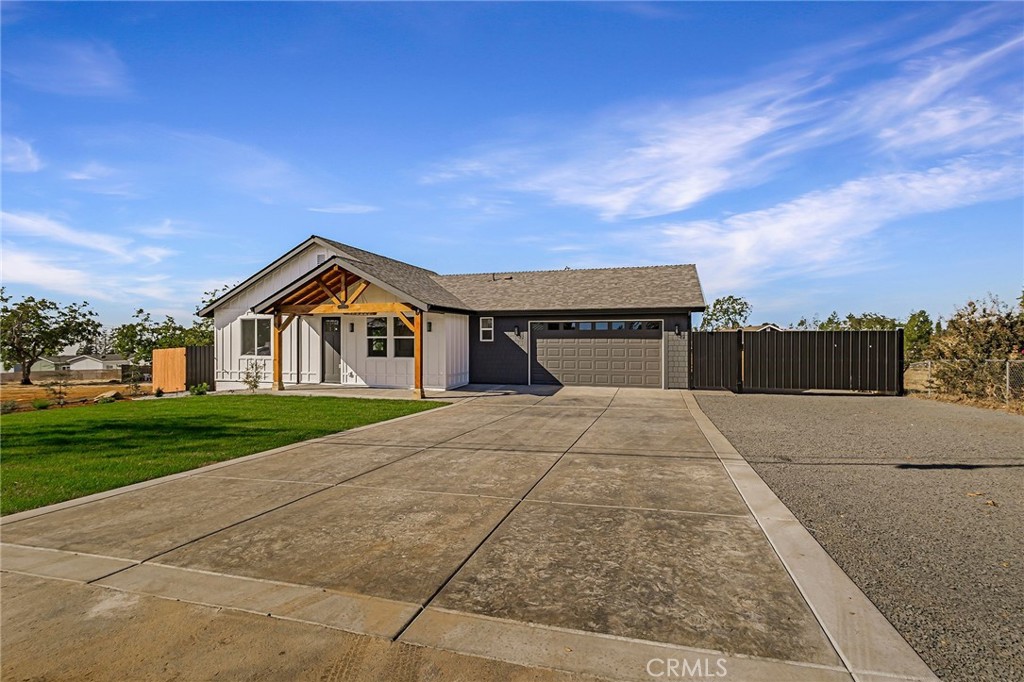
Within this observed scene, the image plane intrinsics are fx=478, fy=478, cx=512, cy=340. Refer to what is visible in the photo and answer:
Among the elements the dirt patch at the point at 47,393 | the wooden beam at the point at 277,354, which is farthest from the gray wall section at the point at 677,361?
the dirt patch at the point at 47,393

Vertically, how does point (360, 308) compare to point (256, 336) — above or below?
above

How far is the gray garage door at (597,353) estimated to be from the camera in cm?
1764

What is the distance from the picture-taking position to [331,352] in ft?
60.8

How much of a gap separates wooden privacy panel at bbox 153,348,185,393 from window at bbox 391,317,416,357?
8.78 metres

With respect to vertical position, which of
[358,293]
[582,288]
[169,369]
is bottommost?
[169,369]

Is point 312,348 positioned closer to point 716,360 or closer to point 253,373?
point 253,373

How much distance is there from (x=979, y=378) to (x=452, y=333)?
1626cm

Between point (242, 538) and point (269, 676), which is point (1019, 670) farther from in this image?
point (242, 538)

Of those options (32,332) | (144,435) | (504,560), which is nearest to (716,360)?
(504,560)

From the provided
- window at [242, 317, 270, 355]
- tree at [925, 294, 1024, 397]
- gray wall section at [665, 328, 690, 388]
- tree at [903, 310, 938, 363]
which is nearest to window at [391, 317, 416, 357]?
window at [242, 317, 270, 355]

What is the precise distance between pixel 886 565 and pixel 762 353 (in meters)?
14.2

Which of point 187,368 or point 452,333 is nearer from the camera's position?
point 452,333

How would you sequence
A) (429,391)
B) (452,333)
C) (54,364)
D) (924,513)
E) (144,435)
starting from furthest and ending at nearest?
(54,364) < (452,333) < (429,391) < (144,435) < (924,513)

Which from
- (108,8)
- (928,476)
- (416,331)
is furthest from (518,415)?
(108,8)
